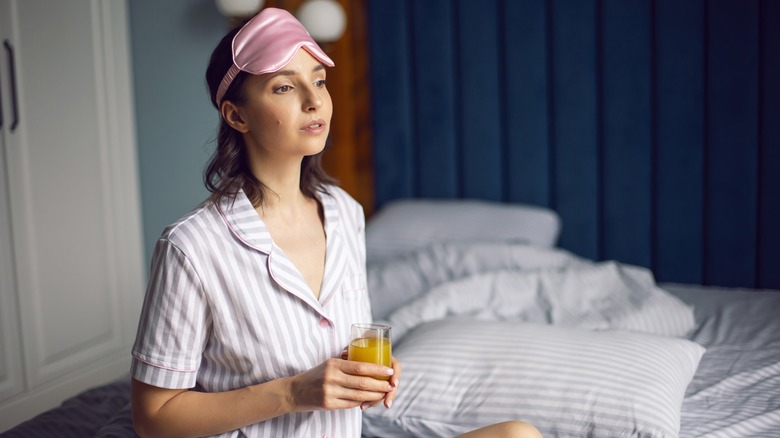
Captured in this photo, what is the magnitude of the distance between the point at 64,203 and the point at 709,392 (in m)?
2.39

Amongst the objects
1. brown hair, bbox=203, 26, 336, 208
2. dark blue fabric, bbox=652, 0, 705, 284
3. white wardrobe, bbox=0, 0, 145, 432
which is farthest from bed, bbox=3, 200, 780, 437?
white wardrobe, bbox=0, 0, 145, 432

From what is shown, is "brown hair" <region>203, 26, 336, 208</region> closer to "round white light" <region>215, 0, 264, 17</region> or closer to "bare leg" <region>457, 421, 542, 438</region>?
"bare leg" <region>457, 421, 542, 438</region>

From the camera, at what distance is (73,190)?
2988 mm

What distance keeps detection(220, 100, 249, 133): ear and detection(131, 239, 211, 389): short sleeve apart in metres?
0.24

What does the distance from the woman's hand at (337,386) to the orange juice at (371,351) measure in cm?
3

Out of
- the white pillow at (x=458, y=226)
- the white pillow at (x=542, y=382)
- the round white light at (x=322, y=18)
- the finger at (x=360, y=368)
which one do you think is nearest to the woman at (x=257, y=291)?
the finger at (x=360, y=368)

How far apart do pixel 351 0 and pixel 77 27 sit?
3.59 feet

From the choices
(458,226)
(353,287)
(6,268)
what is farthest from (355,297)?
(6,268)

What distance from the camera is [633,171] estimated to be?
270 centimetres

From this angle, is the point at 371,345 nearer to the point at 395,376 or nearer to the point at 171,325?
Result: the point at 395,376

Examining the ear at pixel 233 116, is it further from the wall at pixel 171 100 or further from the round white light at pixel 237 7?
the wall at pixel 171 100

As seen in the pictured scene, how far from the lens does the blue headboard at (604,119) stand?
2490 mm

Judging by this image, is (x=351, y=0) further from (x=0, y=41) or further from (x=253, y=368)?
(x=253, y=368)

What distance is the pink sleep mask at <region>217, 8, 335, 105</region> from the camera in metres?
1.21
